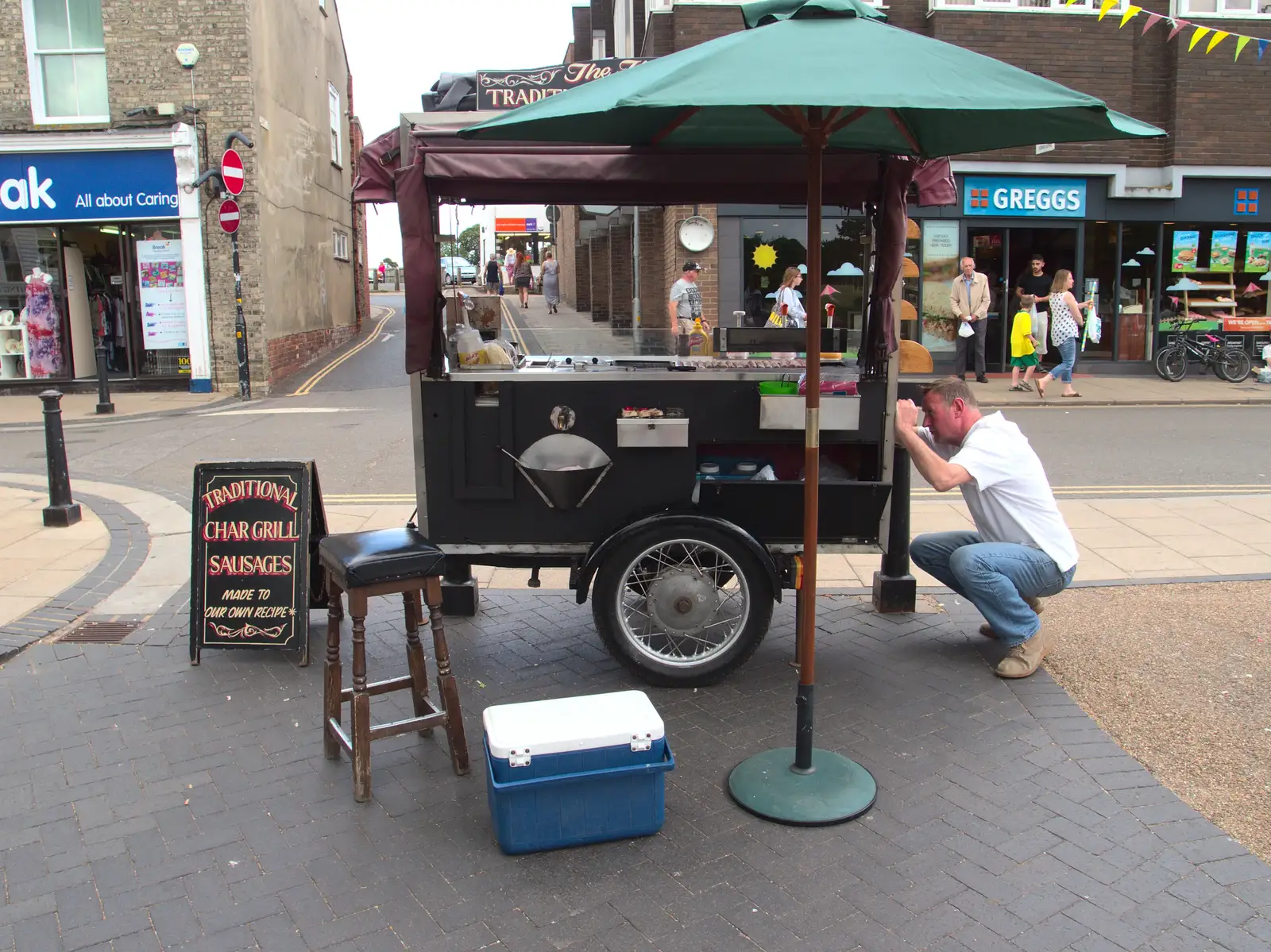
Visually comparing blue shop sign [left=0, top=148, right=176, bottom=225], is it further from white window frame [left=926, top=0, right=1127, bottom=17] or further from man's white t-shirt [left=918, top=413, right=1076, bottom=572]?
man's white t-shirt [left=918, top=413, right=1076, bottom=572]

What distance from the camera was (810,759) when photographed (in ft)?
12.7

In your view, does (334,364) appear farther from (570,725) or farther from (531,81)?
(570,725)

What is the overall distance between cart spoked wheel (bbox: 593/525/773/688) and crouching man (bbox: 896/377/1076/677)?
0.98 metres

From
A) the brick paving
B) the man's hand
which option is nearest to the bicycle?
the brick paving

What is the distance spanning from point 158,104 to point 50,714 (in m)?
14.2

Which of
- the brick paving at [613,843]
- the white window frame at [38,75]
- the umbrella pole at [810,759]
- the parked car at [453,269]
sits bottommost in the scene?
the brick paving at [613,843]

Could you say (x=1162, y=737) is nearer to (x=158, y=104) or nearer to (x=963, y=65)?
(x=963, y=65)

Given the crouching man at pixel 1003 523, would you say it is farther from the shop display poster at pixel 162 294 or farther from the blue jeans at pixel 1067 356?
the shop display poster at pixel 162 294

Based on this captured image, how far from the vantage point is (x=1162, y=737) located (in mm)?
4258

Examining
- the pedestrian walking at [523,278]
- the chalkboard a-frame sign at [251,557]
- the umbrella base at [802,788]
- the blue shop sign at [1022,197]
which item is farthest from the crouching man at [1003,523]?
the blue shop sign at [1022,197]

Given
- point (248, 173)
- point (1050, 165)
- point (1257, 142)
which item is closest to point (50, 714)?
point (248, 173)

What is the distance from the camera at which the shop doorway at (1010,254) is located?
59.7 feet

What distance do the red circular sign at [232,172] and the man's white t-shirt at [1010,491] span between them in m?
13.5

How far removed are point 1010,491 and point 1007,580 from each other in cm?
44
